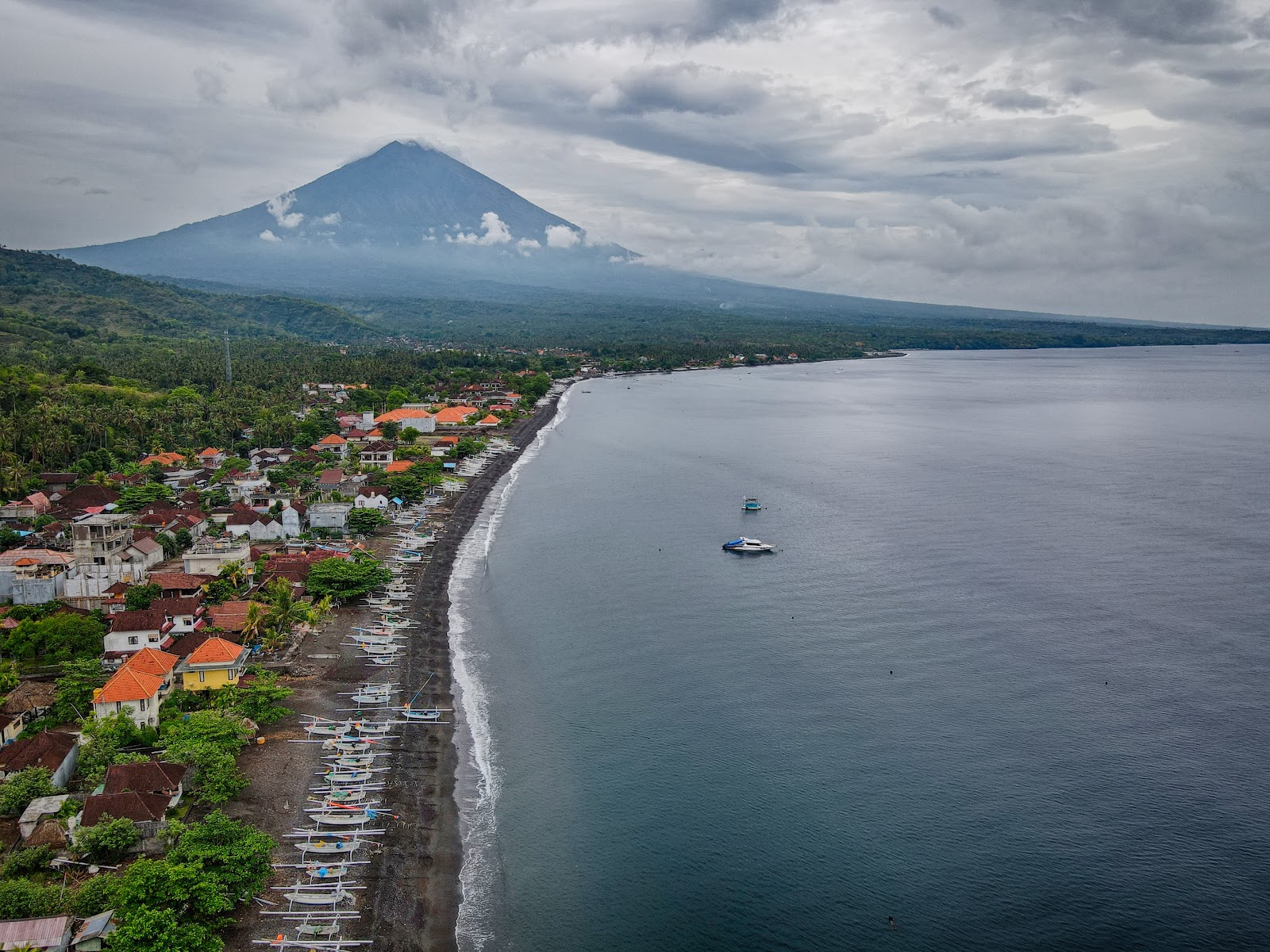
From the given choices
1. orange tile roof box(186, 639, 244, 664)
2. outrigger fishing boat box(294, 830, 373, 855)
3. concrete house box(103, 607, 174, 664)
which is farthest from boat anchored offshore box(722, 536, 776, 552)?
outrigger fishing boat box(294, 830, 373, 855)

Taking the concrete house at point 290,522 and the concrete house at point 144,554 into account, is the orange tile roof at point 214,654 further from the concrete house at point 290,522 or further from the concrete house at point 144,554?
the concrete house at point 290,522

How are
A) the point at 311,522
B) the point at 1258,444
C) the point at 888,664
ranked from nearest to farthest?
the point at 888,664 → the point at 311,522 → the point at 1258,444

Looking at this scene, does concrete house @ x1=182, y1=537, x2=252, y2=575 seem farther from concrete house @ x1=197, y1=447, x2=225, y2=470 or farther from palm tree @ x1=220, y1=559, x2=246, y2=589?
concrete house @ x1=197, y1=447, x2=225, y2=470

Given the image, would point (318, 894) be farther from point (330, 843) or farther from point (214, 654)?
point (214, 654)

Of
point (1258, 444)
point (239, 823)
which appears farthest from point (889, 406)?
point (239, 823)

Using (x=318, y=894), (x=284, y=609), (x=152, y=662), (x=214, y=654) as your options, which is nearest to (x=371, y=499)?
(x=284, y=609)

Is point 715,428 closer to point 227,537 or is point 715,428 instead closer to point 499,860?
point 227,537

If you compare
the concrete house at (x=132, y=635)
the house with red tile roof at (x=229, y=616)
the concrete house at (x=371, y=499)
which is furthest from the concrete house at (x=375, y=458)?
the concrete house at (x=132, y=635)
